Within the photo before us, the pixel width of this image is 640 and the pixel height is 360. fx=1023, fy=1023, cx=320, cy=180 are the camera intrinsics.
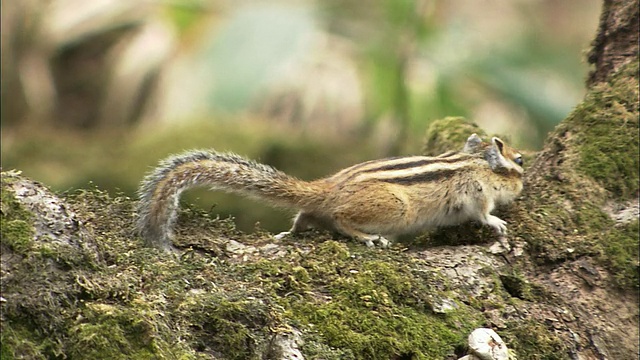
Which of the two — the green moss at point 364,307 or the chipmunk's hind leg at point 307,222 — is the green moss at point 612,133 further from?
the green moss at point 364,307

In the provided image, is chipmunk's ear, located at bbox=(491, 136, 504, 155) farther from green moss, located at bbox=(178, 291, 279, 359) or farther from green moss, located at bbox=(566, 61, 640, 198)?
green moss, located at bbox=(178, 291, 279, 359)

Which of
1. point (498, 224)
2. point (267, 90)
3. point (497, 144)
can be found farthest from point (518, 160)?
point (267, 90)

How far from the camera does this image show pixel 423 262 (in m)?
3.59

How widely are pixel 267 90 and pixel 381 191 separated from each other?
2.82 metres

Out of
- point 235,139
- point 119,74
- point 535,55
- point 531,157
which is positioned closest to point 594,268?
point 531,157

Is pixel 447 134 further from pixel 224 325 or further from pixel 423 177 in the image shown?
pixel 224 325

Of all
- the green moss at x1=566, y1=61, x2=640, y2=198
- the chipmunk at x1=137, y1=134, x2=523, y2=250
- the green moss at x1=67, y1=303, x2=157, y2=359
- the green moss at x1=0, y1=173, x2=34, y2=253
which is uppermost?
the green moss at x1=566, y1=61, x2=640, y2=198

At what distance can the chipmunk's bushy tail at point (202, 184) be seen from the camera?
3.33 meters

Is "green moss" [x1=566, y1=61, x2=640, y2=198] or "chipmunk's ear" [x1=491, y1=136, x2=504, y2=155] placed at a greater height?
"green moss" [x1=566, y1=61, x2=640, y2=198]

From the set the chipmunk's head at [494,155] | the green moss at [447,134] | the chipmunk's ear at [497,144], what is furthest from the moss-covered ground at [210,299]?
the green moss at [447,134]

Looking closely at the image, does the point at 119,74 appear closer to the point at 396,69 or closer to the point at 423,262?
the point at 396,69

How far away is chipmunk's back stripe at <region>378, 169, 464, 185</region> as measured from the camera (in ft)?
14.1

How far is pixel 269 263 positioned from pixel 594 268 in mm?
1364

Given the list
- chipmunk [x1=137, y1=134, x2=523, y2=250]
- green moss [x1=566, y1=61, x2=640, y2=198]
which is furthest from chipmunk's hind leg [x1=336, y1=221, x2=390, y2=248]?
green moss [x1=566, y1=61, x2=640, y2=198]
